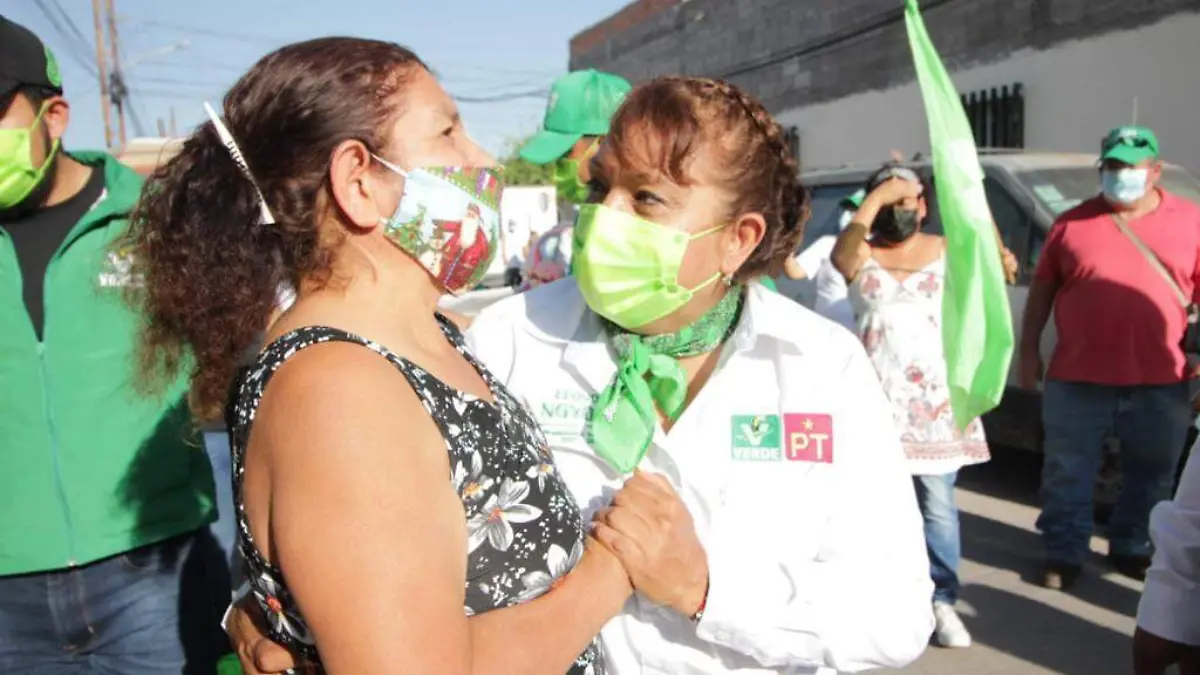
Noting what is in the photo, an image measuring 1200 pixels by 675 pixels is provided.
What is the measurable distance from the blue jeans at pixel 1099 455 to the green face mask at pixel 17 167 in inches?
176

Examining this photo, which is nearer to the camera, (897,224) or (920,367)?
(920,367)

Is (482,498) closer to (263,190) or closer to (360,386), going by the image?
(360,386)

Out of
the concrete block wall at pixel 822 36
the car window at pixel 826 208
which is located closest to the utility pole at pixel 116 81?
the concrete block wall at pixel 822 36

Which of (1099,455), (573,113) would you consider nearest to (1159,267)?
(1099,455)

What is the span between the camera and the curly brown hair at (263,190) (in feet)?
4.75

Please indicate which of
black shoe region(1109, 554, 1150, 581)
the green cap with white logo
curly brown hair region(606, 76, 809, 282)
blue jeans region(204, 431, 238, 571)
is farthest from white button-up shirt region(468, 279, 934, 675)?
black shoe region(1109, 554, 1150, 581)

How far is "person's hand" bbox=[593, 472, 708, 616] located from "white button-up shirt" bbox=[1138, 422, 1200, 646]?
1.20 meters

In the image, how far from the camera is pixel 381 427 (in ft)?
4.06

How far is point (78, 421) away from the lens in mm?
2258

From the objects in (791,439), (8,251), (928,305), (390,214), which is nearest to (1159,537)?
(791,439)

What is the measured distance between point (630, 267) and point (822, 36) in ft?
50.4

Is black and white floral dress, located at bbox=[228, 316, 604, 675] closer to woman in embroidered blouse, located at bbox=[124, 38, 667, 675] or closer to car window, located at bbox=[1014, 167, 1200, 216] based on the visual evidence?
woman in embroidered blouse, located at bbox=[124, 38, 667, 675]

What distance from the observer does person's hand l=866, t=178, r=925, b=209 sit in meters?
4.66

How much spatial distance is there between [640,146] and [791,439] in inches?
24.1
